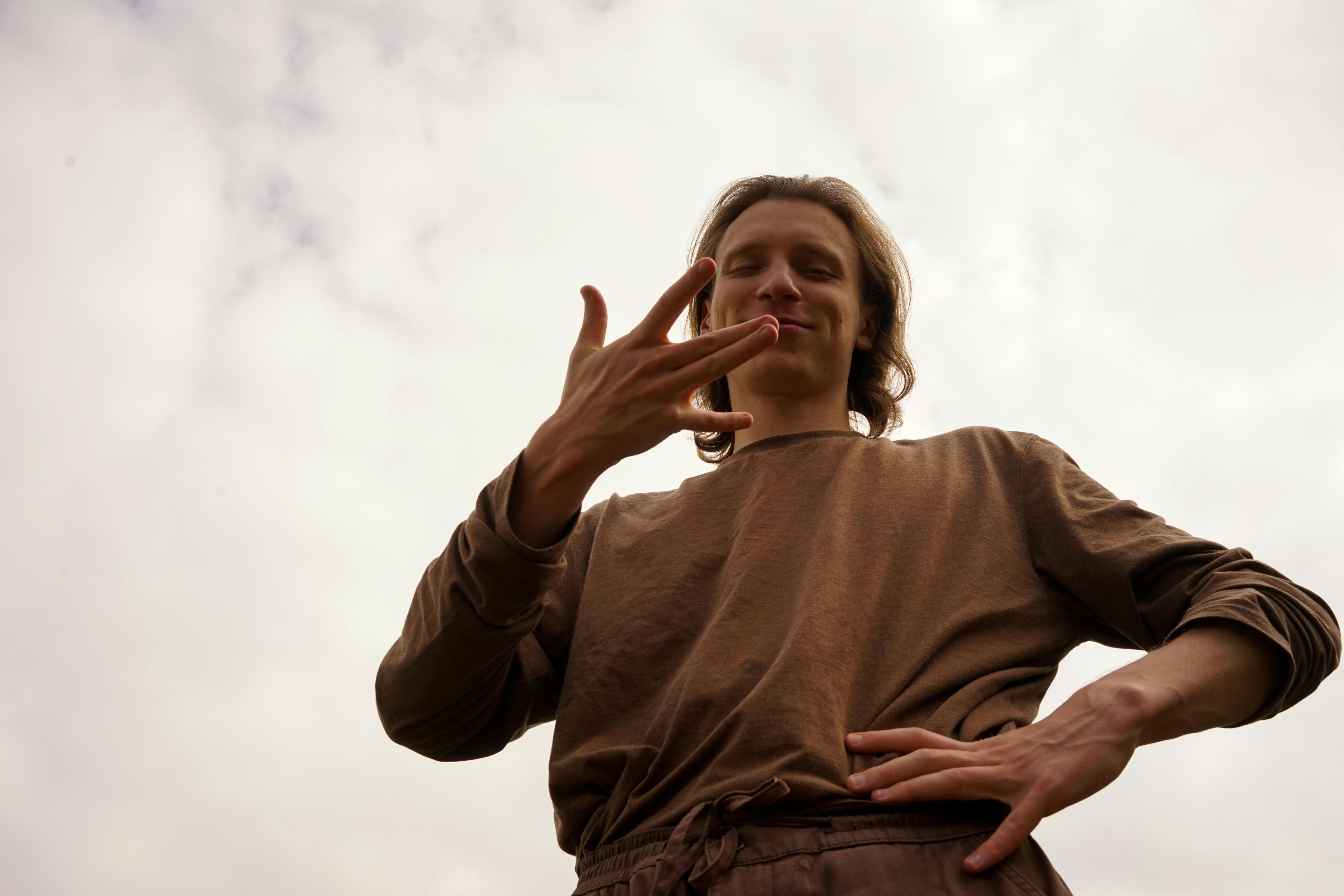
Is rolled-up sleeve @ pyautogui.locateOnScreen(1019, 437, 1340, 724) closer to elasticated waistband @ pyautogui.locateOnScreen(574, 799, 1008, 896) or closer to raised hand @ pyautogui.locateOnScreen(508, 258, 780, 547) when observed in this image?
elasticated waistband @ pyautogui.locateOnScreen(574, 799, 1008, 896)

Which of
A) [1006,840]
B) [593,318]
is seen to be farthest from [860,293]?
[1006,840]

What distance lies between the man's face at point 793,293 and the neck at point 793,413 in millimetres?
32

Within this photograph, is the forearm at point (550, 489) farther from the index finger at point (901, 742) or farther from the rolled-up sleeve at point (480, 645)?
the index finger at point (901, 742)

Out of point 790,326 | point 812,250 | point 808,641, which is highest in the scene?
point 812,250

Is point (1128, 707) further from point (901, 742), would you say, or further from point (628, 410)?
point (628, 410)

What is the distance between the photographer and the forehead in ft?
15.2

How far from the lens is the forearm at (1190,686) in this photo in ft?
9.16

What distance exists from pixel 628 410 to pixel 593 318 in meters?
0.44

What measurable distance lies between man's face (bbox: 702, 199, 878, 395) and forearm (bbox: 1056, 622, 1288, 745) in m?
1.86

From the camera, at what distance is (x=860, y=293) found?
5023 millimetres

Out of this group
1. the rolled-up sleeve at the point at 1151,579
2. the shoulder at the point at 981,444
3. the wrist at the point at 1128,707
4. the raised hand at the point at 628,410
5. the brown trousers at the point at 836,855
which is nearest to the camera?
the brown trousers at the point at 836,855

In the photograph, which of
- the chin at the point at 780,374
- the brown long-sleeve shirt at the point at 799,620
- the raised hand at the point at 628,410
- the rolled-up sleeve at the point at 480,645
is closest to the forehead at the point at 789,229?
the chin at the point at 780,374

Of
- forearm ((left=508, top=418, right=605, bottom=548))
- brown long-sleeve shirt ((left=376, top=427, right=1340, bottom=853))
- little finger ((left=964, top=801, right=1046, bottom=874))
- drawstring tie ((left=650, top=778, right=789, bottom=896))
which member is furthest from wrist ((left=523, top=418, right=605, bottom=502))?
little finger ((left=964, top=801, right=1046, bottom=874))

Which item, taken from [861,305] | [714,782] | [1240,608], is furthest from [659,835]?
Answer: [861,305]
